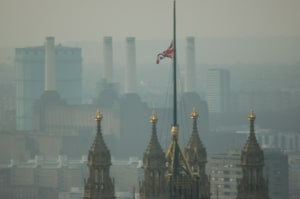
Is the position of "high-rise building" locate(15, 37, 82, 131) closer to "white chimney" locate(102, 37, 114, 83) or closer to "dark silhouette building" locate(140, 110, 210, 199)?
"white chimney" locate(102, 37, 114, 83)

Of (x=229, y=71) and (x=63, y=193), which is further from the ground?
(x=229, y=71)

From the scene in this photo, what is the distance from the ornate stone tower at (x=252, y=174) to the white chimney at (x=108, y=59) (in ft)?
391

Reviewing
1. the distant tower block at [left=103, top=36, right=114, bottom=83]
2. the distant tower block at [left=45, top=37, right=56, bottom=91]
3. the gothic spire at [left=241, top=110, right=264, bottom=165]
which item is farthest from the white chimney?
the gothic spire at [left=241, top=110, right=264, bottom=165]

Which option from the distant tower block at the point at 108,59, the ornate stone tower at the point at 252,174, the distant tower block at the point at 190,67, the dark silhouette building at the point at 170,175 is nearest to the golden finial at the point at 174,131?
the dark silhouette building at the point at 170,175

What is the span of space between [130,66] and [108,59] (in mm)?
3504

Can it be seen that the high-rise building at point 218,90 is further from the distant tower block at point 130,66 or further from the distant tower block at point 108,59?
the distant tower block at point 108,59

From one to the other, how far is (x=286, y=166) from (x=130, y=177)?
1501 cm

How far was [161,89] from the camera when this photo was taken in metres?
160

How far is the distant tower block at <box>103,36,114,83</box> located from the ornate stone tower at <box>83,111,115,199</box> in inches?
4678

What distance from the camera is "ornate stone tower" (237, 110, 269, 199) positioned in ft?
182

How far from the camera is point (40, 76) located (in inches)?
7200

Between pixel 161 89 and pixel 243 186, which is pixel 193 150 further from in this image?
pixel 161 89

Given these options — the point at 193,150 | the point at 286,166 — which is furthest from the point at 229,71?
the point at 193,150

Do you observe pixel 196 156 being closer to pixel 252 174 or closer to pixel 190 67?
pixel 252 174
